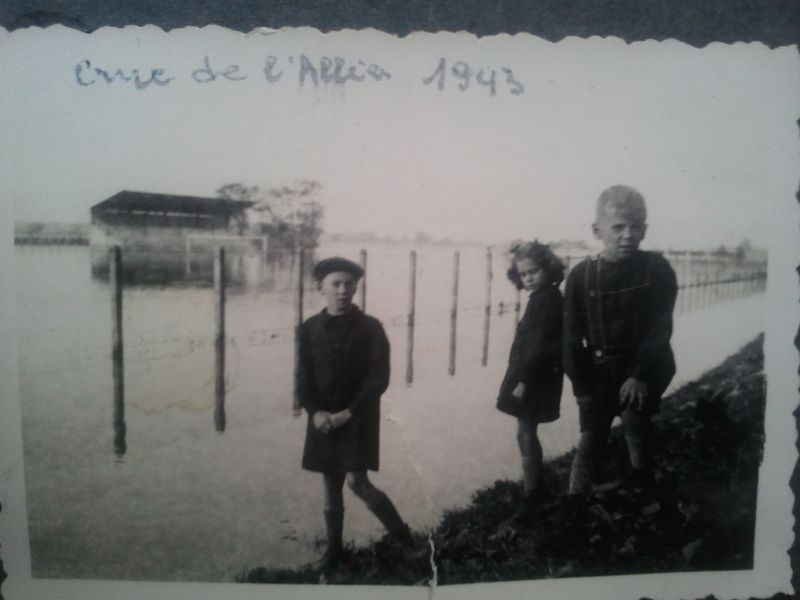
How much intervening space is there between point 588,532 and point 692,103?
655 mm

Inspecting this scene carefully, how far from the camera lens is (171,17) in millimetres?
946

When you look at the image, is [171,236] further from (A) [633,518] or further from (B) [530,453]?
(A) [633,518]

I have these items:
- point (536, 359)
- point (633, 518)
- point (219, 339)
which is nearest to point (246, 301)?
point (219, 339)

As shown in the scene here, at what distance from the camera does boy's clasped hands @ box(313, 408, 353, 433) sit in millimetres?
977

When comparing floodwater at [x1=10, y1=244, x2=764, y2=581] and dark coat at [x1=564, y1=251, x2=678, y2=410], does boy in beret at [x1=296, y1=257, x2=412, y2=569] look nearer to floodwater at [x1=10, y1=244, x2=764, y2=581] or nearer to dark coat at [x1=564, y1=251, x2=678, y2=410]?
floodwater at [x1=10, y1=244, x2=764, y2=581]

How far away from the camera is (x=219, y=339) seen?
969 millimetres

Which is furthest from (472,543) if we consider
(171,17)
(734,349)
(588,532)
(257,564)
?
(171,17)

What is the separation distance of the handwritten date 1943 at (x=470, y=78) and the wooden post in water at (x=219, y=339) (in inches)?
15.2

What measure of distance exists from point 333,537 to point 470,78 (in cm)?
69

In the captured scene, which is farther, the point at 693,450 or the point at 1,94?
the point at 693,450

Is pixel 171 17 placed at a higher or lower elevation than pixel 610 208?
higher

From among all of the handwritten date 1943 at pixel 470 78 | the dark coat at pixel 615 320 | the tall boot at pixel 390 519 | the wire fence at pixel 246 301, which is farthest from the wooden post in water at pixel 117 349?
the dark coat at pixel 615 320

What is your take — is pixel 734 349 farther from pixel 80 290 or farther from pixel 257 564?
pixel 80 290

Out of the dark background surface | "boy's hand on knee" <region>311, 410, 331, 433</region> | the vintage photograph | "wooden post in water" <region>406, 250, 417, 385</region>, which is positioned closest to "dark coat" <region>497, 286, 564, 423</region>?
the vintage photograph
